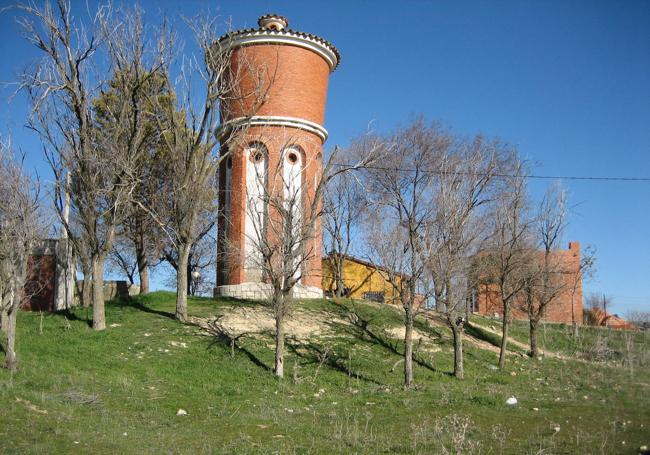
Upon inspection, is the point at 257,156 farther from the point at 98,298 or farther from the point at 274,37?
the point at 98,298

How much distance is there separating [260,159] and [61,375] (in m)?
13.7

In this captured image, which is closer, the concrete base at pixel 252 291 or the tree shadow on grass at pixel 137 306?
the tree shadow on grass at pixel 137 306

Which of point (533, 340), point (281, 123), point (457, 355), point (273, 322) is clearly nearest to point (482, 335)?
point (533, 340)

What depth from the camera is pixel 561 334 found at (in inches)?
1131

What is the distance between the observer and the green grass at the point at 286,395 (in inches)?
326

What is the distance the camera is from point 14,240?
13.6m

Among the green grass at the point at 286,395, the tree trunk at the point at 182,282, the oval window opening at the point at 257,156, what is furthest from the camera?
the oval window opening at the point at 257,156

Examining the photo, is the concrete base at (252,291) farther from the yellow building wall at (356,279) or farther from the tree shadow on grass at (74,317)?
the yellow building wall at (356,279)

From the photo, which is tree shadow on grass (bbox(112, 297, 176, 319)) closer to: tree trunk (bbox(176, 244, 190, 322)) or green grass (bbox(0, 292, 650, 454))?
green grass (bbox(0, 292, 650, 454))

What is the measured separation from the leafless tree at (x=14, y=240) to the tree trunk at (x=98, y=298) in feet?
8.46

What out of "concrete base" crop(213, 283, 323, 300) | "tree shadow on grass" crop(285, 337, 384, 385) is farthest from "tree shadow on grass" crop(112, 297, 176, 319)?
"tree shadow on grass" crop(285, 337, 384, 385)

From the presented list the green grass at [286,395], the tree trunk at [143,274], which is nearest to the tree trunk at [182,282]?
the green grass at [286,395]

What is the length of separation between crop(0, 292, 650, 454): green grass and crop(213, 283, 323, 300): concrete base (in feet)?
5.93

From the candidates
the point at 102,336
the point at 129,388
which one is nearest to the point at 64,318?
the point at 102,336
